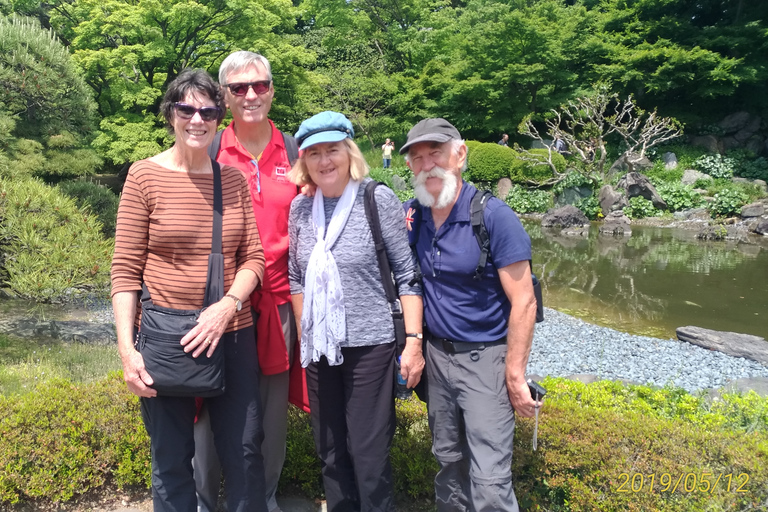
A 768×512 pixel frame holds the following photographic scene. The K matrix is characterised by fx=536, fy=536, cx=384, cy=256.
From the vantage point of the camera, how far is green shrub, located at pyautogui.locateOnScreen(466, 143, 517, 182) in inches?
736

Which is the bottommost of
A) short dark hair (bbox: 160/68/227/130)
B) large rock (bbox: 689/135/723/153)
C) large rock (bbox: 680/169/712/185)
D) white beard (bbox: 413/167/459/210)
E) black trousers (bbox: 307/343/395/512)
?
black trousers (bbox: 307/343/395/512)

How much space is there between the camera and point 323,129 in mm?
2135

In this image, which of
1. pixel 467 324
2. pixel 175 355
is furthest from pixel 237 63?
pixel 467 324

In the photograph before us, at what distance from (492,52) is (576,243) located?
1171cm

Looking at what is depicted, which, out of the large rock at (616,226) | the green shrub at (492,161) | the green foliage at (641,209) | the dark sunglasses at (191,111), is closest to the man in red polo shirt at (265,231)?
the dark sunglasses at (191,111)

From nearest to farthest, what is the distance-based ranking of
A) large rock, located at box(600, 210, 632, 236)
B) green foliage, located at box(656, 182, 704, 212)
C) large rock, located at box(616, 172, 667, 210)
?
large rock, located at box(600, 210, 632, 236) < large rock, located at box(616, 172, 667, 210) < green foliage, located at box(656, 182, 704, 212)

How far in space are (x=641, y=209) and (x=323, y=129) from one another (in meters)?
16.0

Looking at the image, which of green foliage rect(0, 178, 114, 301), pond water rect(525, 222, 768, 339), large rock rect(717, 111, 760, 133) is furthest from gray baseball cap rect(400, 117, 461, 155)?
large rock rect(717, 111, 760, 133)

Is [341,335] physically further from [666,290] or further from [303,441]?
[666,290]

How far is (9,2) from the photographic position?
15.3 meters

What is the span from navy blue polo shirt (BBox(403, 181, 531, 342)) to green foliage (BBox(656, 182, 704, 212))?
1634cm

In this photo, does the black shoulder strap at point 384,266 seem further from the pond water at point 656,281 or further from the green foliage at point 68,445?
the pond water at point 656,281

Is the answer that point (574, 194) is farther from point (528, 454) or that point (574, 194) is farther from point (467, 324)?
point (467, 324)

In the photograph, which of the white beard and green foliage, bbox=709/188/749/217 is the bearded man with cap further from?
green foliage, bbox=709/188/749/217
